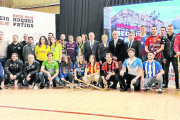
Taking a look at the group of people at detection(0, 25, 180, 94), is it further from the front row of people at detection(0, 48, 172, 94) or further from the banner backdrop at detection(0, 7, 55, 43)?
the banner backdrop at detection(0, 7, 55, 43)

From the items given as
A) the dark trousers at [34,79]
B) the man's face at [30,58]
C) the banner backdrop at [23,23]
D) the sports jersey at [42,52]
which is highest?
the banner backdrop at [23,23]

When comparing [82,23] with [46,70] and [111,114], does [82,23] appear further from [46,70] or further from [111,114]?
[111,114]

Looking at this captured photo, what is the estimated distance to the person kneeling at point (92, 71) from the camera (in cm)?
480

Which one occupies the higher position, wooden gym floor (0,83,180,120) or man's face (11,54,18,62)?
man's face (11,54,18,62)

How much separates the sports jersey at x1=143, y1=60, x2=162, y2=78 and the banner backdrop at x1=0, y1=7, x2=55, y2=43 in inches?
185

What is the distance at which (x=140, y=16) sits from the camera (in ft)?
25.2

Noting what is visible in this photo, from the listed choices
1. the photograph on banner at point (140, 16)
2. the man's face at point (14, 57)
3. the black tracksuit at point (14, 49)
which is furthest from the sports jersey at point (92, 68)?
the photograph on banner at point (140, 16)

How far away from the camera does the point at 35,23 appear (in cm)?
759

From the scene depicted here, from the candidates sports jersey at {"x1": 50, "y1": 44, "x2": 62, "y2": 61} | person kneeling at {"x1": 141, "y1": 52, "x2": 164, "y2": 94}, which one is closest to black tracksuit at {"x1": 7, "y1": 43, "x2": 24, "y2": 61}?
sports jersey at {"x1": 50, "y1": 44, "x2": 62, "y2": 61}

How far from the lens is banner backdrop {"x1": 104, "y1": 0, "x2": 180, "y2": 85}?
23.3 ft

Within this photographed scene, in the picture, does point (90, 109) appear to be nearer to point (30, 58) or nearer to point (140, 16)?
point (30, 58)

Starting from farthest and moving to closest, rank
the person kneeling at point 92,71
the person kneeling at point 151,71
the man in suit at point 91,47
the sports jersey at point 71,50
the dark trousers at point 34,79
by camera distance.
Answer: the sports jersey at point 71,50 → the man in suit at point 91,47 → the dark trousers at point 34,79 → the person kneeling at point 92,71 → the person kneeling at point 151,71

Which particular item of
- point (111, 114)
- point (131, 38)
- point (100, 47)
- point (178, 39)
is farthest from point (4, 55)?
point (178, 39)

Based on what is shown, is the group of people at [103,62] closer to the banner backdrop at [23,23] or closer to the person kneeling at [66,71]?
the person kneeling at [66,71]
